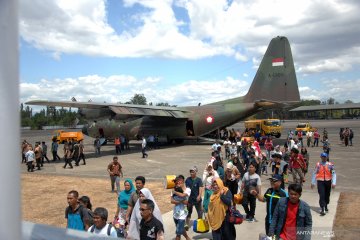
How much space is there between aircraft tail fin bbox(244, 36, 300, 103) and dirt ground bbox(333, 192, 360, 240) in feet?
60.6

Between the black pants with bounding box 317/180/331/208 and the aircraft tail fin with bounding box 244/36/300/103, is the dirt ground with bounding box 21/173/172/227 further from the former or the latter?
the aircraft tail fin with bounding box 244/36/300/103

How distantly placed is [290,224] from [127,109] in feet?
77.5

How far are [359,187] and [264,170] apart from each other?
508 cm

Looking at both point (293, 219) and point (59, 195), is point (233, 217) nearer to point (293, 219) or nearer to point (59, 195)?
point (293, 219)

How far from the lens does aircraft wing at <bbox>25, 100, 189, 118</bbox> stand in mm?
25859

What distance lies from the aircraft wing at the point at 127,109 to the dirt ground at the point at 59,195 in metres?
8.66

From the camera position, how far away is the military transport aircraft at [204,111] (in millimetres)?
29609

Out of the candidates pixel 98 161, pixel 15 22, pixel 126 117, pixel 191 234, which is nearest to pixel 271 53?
pixel 126 117

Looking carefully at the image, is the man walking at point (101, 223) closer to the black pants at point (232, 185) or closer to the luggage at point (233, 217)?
the luggage at point (233, 217)

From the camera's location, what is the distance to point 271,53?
3047cm

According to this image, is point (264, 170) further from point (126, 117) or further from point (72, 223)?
point (126, 117)

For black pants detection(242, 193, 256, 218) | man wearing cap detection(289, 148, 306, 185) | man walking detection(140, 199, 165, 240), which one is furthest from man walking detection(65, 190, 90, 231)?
man wearing cap detection(289, 148, 306, 185)

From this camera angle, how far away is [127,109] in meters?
28.1

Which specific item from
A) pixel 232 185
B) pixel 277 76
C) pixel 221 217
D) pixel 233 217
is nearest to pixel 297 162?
pixel 232 185
